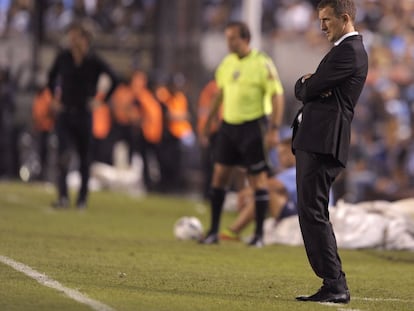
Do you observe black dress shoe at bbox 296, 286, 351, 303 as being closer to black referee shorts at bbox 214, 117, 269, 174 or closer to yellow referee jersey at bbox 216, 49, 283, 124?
black referee shorts at bbox 214, 117, 269, 174

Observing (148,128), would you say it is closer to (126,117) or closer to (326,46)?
(126,117)

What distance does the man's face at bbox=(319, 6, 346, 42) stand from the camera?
26.9ft

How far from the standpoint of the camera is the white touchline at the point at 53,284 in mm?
7559

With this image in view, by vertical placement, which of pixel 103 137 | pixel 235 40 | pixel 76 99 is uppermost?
pixel 235 40

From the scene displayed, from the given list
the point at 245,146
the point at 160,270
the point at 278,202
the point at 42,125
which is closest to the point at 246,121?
the point at 245,146

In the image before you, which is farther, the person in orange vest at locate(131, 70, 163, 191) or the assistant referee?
the person in orange vest at locate(131, 70, 163, 191)

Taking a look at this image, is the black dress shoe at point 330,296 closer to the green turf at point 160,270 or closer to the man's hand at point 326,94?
the green turf at point 160,270

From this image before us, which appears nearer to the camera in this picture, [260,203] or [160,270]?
[160,270]

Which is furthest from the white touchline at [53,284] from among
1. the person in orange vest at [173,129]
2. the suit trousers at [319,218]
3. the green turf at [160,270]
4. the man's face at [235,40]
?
the person in orange vest at [173,129]

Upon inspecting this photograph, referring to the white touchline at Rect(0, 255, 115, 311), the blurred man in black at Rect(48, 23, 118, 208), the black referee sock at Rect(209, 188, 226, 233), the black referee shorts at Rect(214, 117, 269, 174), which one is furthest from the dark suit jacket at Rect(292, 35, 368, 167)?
the blurred man in black at Rect(48, 23, 118, 208)

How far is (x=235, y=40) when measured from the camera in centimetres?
1269

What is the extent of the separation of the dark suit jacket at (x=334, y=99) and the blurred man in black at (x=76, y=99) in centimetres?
864

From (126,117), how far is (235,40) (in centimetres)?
1193

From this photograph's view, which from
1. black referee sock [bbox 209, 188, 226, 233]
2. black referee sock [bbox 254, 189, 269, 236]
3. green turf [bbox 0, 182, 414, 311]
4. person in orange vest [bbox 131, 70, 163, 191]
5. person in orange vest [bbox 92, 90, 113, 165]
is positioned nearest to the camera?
green turf [bbox 0, 182, 414, 311]
